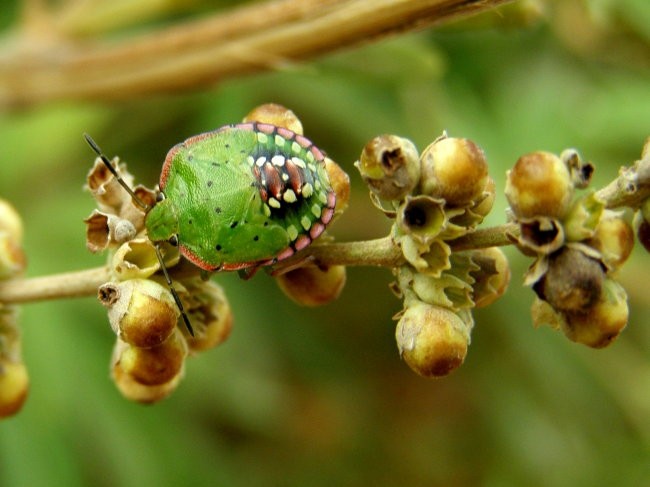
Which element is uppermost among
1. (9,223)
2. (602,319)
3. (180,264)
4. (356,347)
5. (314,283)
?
(9,223)

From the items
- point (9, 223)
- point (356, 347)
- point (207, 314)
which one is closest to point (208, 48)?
point (9, 223)

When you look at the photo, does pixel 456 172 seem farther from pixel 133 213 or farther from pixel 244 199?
pixel 133 213

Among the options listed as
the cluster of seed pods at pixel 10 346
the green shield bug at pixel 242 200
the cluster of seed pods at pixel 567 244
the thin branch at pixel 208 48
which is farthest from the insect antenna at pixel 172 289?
the thin branch at pixel 208 48

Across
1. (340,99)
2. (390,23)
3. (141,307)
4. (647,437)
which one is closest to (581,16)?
(340,99)

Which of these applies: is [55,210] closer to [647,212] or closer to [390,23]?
[390,23]

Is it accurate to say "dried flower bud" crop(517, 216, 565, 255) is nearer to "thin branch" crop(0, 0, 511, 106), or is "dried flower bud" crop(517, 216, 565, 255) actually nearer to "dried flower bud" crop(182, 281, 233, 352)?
"thin branch" crop(0, 0, 511, 106)

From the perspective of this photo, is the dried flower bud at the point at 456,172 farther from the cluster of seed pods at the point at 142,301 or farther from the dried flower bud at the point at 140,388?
the dried flower bud at the point at 140,388

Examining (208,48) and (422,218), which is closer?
(422,218)
